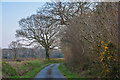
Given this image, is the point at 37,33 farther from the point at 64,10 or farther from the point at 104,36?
the point at 104,36

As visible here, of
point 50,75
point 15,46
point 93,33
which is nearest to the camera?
point 93,33

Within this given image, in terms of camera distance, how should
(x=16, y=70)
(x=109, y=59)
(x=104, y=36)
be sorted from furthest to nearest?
(x=16, y=70)
(x=104, y=36)
(x=109, y=59)

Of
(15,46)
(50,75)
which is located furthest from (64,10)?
(15,46)

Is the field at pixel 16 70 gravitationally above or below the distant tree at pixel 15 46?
below

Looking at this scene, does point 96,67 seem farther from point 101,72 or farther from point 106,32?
point 106,32

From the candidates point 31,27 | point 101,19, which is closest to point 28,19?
point 31,27

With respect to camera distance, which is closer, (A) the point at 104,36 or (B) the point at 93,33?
(A) the point at 104,36

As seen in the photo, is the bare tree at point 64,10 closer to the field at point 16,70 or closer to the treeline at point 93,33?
the treeline at point 93,33

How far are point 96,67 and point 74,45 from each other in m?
6.25

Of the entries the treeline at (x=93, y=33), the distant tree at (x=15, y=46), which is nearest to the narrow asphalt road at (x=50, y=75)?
the treeline at (x=93, y=33)

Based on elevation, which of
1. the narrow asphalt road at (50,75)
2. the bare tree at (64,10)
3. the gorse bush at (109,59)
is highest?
the bare tree at (64,10)

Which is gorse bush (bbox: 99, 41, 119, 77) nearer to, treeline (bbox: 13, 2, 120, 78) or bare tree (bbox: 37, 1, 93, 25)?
treeline (bbox: 13, 2, 120, 78)

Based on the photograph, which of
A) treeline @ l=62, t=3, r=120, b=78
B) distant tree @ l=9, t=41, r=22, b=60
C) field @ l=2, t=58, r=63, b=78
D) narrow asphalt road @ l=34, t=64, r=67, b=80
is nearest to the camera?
treeline @ l=62, t=3, r=120, b=78

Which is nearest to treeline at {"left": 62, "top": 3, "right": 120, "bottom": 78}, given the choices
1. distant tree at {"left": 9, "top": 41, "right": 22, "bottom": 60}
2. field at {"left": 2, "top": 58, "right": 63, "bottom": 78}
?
field at {"left": 2, "top": 58, "right": 63, "bottom": 78}
